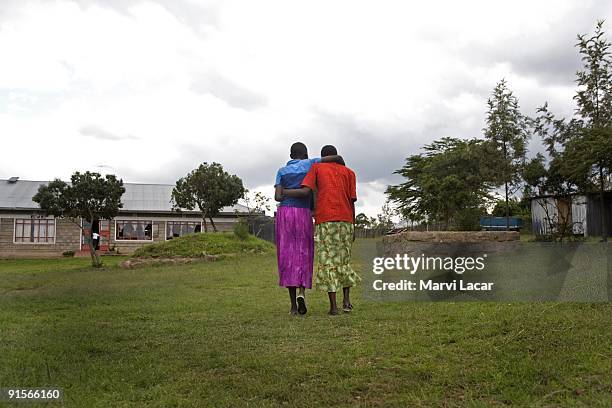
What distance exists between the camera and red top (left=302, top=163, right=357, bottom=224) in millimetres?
6562

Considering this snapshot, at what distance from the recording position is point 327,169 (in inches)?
260

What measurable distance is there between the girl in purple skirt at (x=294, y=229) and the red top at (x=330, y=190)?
16 cm

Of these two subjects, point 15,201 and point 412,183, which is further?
point 412,183

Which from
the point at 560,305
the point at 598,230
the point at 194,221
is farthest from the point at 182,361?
the point at 194,221

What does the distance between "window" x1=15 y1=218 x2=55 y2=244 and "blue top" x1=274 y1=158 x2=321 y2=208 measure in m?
31.7

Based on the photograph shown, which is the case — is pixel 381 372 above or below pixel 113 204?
below

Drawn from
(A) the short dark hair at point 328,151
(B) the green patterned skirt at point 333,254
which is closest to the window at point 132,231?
(A) the short dark hair at point 328,151

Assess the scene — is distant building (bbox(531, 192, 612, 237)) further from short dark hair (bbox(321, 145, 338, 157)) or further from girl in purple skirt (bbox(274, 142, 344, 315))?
girl in purple skirt (bbox(274, 142, 344, 315))

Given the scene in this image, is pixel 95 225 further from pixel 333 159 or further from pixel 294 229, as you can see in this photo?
pixel 333 159

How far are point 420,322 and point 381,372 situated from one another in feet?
5.78

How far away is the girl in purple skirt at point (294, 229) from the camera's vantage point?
6.75 meters

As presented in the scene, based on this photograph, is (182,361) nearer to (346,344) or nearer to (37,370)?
(37,370)

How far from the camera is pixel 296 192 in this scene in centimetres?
669

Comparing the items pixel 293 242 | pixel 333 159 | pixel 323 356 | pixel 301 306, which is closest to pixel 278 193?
pixel 293 242
